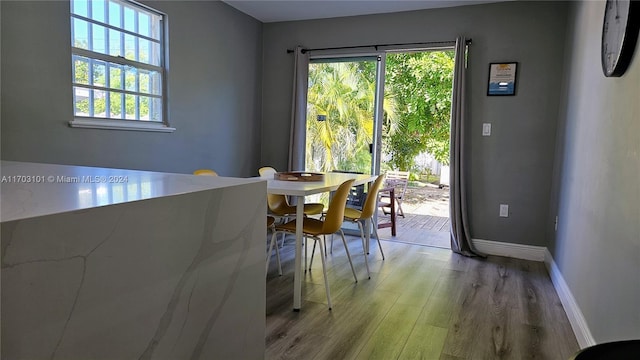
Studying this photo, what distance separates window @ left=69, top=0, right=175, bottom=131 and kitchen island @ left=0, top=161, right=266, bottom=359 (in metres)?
1.96

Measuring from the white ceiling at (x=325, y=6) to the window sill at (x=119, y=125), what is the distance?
1.52m

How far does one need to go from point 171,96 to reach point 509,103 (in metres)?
3.07

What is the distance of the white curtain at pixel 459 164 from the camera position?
12.6 feet

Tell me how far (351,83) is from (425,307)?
2.70m

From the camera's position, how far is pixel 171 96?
354cm

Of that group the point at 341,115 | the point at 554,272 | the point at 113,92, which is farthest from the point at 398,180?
the point at 113,92

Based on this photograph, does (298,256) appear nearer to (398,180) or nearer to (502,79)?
(502,79)

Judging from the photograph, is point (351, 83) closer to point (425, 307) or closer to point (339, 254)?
point (339, 254)

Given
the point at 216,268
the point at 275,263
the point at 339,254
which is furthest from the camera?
the point at 339,254

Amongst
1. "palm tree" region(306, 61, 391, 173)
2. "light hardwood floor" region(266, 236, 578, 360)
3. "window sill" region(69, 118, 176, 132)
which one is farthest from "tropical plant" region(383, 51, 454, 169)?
"window sill" region(69, 118, 176, 132)

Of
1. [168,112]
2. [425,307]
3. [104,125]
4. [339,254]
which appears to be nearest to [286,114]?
[168,112]

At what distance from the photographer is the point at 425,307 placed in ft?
→ 8.46

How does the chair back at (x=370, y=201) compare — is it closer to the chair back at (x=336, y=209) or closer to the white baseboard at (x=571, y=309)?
the chair back at (x=336, y=209)

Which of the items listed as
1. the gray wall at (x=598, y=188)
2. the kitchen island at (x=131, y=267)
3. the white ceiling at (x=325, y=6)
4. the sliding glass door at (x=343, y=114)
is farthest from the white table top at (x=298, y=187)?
the white ceiling at (x=325, y=6)
